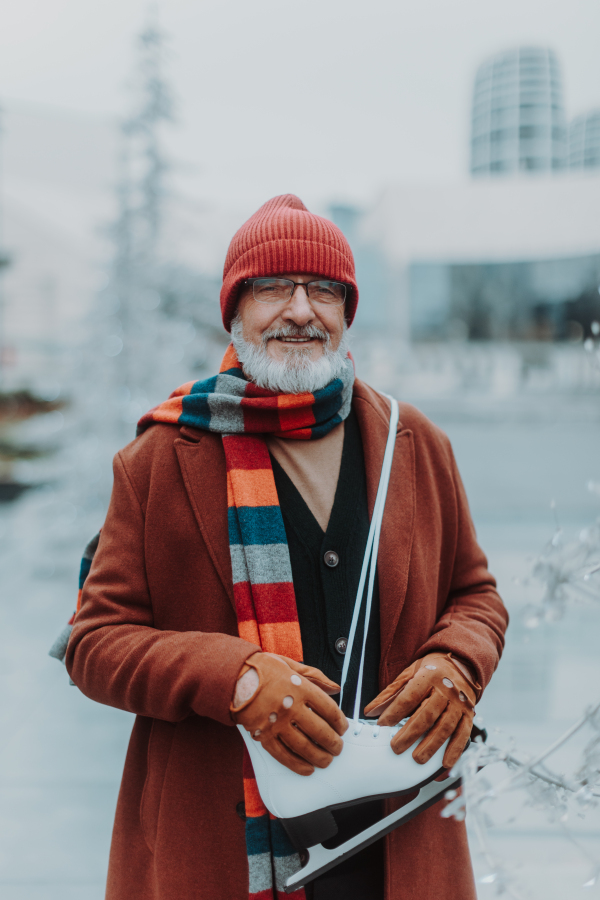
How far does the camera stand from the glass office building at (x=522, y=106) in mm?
9633

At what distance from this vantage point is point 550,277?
18359 millimetres

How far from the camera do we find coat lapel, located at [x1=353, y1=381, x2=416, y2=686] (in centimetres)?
140

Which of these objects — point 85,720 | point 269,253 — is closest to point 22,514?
point 85,720

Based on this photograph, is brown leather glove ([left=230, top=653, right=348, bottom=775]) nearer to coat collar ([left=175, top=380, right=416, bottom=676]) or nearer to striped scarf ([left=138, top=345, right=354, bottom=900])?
striped scarf ([left=138, top=345, right=354, bottom=900])

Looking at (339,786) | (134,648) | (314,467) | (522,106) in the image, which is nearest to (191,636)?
(134,648)

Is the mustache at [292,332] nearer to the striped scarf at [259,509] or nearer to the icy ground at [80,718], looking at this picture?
the striped scarf at [259,509]

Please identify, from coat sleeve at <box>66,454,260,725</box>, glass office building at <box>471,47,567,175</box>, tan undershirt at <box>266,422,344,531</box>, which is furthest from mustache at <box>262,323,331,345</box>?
glass office building at <box>471,47,567,175</box>

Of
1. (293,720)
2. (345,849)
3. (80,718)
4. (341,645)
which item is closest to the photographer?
(293,720)

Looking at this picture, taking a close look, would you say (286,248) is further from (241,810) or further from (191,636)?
(241,810)

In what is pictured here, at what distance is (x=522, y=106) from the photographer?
10625 millimetres

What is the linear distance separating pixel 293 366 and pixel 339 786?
2.75 ft

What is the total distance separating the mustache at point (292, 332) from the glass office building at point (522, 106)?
8258 mm

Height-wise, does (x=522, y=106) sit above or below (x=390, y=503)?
above

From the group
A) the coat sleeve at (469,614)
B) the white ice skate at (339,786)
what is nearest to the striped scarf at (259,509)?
the white ice skate at (339,786)
